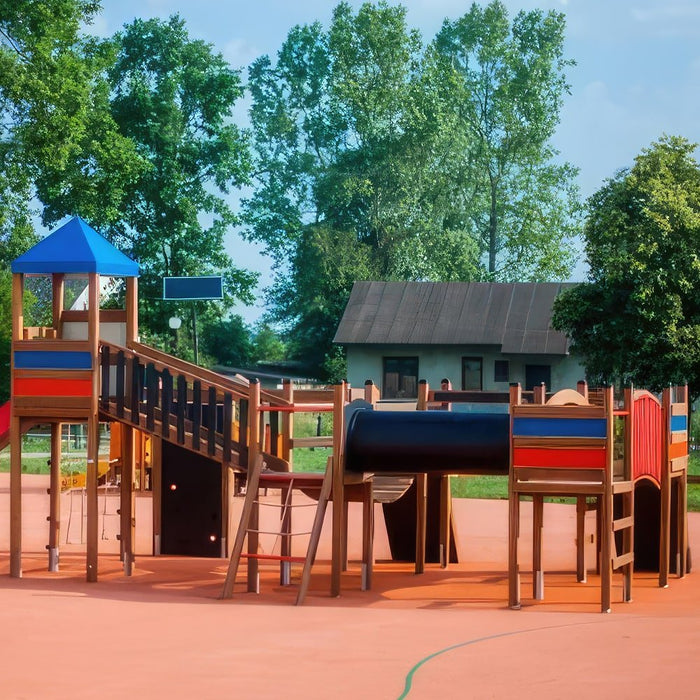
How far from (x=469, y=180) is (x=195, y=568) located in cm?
4823

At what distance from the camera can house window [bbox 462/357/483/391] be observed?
49.3m

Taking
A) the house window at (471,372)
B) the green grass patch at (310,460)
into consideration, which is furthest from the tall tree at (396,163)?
the green grass patch at (310,460)

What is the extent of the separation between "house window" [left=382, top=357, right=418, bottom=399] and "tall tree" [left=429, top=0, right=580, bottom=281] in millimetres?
14097

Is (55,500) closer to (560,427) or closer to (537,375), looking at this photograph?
(560,427)

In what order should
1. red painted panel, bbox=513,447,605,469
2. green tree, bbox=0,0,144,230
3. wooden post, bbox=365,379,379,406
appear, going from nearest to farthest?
red painted panel, bbox=513,447,605,469
wooden post, bbox=365,379,379,406
green tree, bbox=0,0,144,230

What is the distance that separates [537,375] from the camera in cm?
4806

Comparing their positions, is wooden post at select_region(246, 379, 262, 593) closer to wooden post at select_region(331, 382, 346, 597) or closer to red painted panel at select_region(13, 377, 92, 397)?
wooden post at select_region(331, 382, 346, 597)

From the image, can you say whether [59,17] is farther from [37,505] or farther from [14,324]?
[14,324]

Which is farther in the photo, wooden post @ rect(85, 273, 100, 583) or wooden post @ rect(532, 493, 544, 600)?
wooden post @ rect(85, 273, 100, 583)

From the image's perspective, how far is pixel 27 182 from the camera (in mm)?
39625

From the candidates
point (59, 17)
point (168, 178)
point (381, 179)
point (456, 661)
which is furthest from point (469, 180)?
point (456, 661)

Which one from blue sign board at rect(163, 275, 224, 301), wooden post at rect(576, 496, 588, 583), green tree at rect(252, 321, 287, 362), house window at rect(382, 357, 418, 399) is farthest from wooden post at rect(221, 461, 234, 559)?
green tree at rect(252, 321, 287, 362)

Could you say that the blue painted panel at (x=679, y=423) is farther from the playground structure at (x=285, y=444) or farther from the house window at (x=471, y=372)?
the house window at (x=471, y=372)

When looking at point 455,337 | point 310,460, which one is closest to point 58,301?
point 310,460
